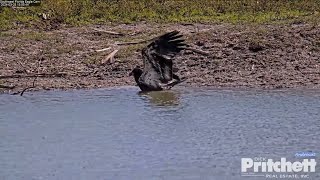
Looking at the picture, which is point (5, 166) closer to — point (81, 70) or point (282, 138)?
point (282, 138)

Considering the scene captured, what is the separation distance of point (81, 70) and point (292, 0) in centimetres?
542

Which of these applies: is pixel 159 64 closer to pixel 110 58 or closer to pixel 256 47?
pixel 110 58

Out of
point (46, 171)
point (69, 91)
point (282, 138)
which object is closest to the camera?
point (46, 171)

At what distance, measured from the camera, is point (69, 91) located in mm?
12578

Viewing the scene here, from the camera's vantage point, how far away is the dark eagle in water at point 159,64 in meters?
11.7

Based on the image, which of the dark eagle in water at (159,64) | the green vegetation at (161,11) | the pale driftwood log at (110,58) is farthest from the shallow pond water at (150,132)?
the green vegetation at (161,11)

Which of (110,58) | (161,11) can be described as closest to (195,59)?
(110,58)

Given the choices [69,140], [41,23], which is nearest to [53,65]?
[41,23]

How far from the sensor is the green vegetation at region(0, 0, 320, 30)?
1593cm

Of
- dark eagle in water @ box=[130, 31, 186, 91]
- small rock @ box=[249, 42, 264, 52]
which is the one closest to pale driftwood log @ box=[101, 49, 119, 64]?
dark eagle in water @ box=[130, 31, 186, 91]

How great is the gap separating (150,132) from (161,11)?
24.1 ft

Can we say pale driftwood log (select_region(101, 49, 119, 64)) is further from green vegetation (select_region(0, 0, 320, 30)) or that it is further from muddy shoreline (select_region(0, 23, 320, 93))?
green vegetation (select_region(0, 0, 320, 30))

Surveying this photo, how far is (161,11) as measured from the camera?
657 inches

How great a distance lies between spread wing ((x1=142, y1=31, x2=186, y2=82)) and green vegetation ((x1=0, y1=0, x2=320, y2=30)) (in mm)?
3943
